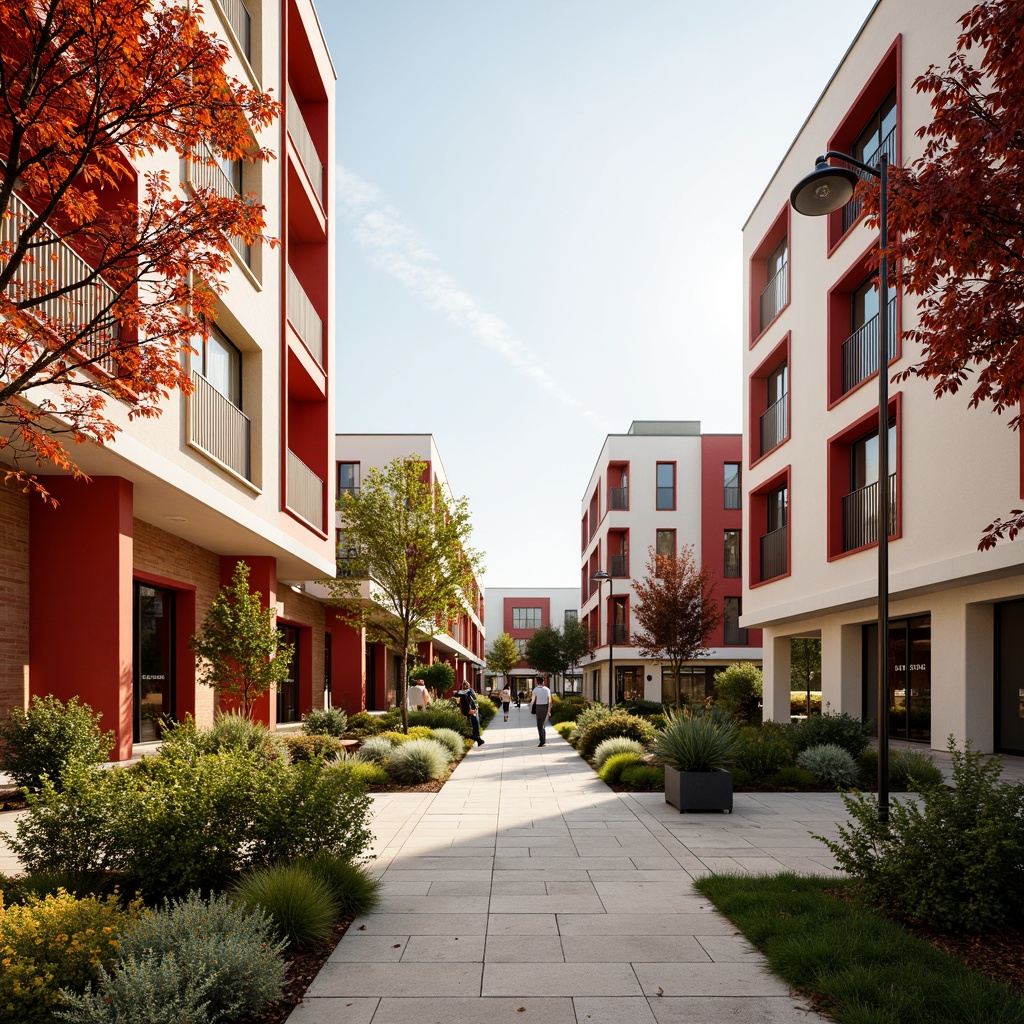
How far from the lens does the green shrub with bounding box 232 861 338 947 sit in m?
5.29

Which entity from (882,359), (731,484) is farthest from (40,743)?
(731,484)

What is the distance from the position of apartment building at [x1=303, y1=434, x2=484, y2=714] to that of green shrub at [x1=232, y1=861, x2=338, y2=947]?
15.6 metres

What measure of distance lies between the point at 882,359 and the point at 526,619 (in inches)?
3510

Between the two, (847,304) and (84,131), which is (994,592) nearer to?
(847,304)

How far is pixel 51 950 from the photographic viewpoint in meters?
4.17

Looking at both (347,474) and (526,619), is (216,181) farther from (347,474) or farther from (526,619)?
(526,619)

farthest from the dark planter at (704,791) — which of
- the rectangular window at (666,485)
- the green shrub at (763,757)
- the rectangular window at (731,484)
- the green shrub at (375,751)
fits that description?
the rectangular window at (731,484)

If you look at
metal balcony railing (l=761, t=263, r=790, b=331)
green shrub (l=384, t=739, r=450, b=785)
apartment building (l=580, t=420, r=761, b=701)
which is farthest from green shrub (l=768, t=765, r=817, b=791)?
apartment building (l=580, t=420, r=761, b=701)

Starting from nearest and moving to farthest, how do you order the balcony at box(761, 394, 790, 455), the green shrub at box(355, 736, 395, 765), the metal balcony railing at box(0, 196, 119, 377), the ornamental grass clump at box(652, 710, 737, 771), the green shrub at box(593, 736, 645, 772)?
the metal balcony railing at box(0, 196, 119, 377), the ornamental grass clump at box(652, 710, 737, 771), the green shrub at box(355, 736, 395, 765), the green shrub at box(593, 736, 645, 772), the balcony at box(761, 394, 790, 455)

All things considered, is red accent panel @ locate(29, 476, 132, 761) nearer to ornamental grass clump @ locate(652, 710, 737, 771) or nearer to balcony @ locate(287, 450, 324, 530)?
balcony @ locate(287, 450, 324, 530)

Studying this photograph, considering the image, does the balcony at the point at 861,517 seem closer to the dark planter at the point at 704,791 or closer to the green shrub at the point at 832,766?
the green shrub at the point at 832,766

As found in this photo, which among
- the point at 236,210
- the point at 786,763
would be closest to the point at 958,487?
the point at 786,763

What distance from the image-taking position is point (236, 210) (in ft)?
18.9

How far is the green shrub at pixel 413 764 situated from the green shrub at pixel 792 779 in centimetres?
538
